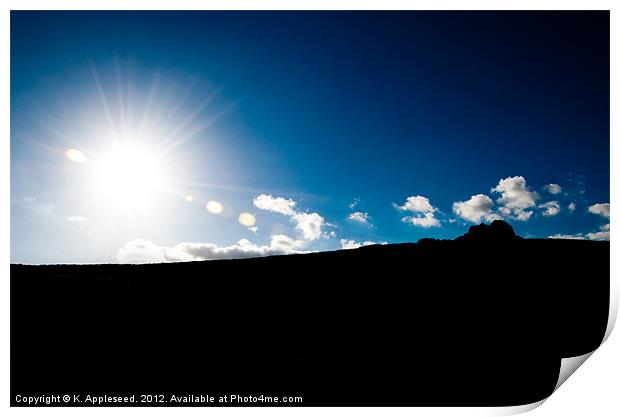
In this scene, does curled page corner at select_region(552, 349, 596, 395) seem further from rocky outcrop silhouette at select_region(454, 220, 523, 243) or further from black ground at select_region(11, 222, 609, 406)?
rocky outcrop silhouette at select_region(454, 220, 523, 243)

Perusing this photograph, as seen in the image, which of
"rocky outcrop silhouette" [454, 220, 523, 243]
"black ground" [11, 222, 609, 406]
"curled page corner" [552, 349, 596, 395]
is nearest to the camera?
"curled page corner" [552, 349, 596, 395]

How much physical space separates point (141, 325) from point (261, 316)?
1.56m

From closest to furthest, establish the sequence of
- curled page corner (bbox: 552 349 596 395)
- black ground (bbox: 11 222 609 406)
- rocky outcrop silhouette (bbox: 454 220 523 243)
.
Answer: curled page corner (bbox: 552 349 596 395) → black ground (bbox: 11 222 609 406) → rocky outcrop silhouette (bbox: 454 220 523 243)

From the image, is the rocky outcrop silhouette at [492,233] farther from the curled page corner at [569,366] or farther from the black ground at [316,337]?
the curled page corner at [569,366]

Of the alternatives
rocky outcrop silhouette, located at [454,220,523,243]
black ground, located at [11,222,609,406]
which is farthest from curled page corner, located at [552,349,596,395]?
rocky outcrop silhouette, located at [454,220,523,243]

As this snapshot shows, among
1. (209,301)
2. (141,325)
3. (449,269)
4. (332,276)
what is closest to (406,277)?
(449,269)

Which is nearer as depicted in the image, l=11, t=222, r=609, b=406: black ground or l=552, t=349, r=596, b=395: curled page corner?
l=552, t=349, r=596, b=395: curled page corner

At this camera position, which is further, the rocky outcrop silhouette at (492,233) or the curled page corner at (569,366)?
the rocky outcrop silhouette at (492,233)

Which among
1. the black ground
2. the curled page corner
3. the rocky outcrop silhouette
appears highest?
the rocky outcrop silhouette

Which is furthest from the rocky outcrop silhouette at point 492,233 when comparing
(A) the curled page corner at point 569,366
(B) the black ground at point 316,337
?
(A) the curled page corner at point 569,366

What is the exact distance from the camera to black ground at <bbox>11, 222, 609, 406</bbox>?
3648mm

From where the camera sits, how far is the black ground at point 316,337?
3.65 m

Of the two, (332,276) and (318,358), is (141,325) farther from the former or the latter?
(332,276)

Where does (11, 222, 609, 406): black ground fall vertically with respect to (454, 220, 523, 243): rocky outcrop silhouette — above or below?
below
